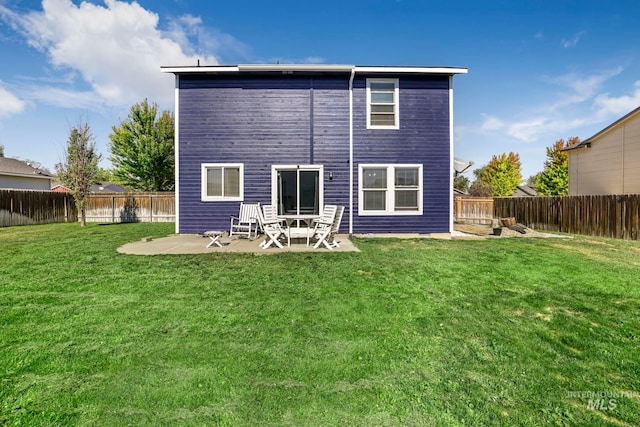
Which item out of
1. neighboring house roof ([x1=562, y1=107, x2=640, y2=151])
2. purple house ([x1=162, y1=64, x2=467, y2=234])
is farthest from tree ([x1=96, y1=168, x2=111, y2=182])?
→ neighboring house roof ([x1=562, y1=107, x2=640, y2=151])

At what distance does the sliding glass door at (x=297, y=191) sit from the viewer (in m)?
9.82

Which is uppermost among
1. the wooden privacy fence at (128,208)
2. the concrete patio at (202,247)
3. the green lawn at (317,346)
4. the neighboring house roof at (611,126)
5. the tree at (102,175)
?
the neighboring house roof at (611,126)

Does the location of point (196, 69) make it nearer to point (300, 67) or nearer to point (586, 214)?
point (300, 67)

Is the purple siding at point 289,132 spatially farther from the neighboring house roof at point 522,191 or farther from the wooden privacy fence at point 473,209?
the neighboring house roof at point 522,191

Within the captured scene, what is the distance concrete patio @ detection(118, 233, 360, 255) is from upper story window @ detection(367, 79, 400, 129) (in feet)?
14.0

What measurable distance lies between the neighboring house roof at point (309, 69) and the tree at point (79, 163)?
9.76 meters

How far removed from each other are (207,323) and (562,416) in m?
3.18

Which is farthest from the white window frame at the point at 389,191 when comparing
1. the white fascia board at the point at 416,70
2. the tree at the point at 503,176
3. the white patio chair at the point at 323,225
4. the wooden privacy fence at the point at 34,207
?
the tree at the point at 503,176

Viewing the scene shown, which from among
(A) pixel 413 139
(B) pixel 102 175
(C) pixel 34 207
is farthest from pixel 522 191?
(C) pixel 34 207

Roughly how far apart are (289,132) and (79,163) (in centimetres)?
1328

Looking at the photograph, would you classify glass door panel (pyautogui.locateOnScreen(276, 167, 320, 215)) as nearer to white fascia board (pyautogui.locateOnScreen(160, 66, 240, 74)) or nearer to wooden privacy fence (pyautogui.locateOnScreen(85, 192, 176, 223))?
white fascia board (pyautogui.locateOnScreen(160, 66, 240, 74))

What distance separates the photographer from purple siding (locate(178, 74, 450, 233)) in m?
9.72

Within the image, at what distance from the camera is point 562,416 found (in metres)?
1.86

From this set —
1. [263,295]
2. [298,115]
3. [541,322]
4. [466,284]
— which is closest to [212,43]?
[298,115]
